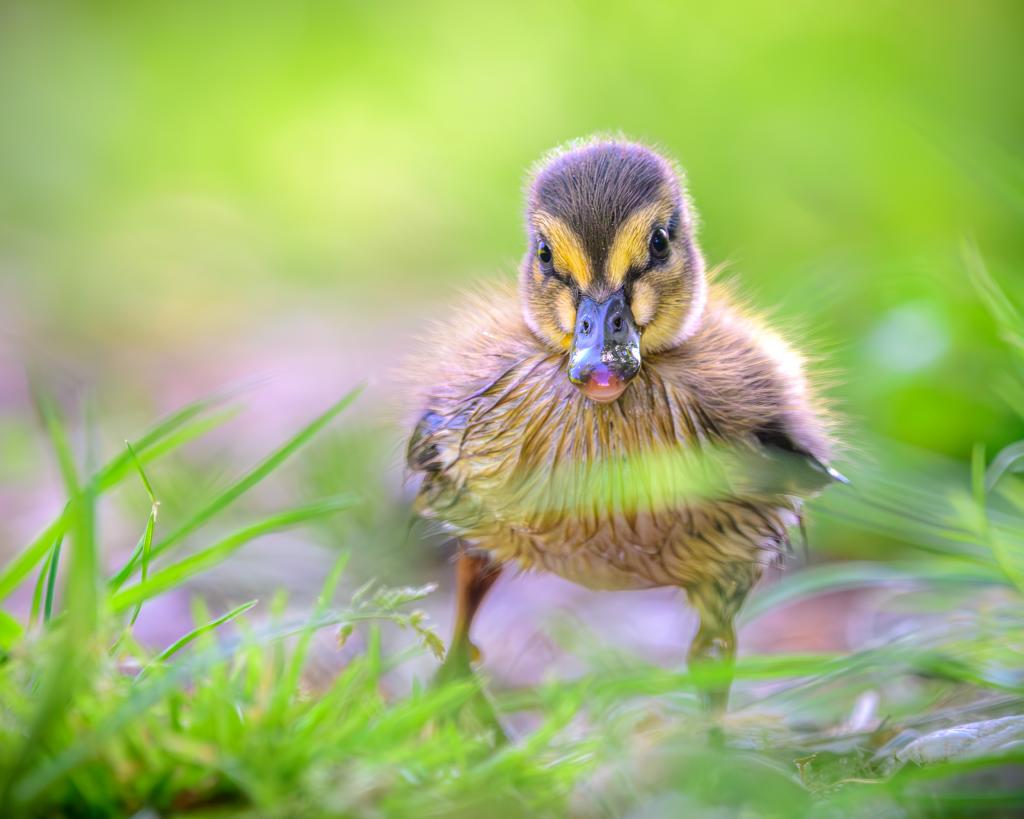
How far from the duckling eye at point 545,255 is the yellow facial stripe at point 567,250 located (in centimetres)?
2

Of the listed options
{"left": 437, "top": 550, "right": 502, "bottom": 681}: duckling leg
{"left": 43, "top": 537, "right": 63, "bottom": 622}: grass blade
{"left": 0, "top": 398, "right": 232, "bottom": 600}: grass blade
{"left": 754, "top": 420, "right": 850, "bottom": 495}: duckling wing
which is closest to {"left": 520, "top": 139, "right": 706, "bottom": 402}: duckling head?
{"left": 754, "top": 420, "right": 850, "bottom": 495}: duckling wing

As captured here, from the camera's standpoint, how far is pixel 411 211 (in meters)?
7.70

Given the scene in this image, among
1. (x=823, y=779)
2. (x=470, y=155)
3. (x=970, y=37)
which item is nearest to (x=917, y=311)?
(x=823, y=779)

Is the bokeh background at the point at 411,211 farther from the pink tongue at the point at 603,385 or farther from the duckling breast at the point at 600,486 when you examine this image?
the pink tongue at the point at 603,385

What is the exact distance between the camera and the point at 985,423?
368 centimetres

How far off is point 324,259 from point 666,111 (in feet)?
8.62

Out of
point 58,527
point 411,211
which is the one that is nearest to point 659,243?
point 58,527

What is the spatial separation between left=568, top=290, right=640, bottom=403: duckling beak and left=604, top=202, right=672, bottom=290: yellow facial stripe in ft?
0.11

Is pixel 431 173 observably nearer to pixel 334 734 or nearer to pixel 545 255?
pixel 545 255

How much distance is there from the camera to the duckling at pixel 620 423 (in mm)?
2051

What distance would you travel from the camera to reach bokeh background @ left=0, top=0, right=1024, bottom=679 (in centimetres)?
341

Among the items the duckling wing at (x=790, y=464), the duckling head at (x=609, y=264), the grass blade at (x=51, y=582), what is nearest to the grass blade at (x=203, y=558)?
the grass blade at (x=51, y=582)

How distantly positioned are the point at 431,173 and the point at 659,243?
5.29 m

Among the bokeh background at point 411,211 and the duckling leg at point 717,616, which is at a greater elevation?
the bokeh background at point 411,211
